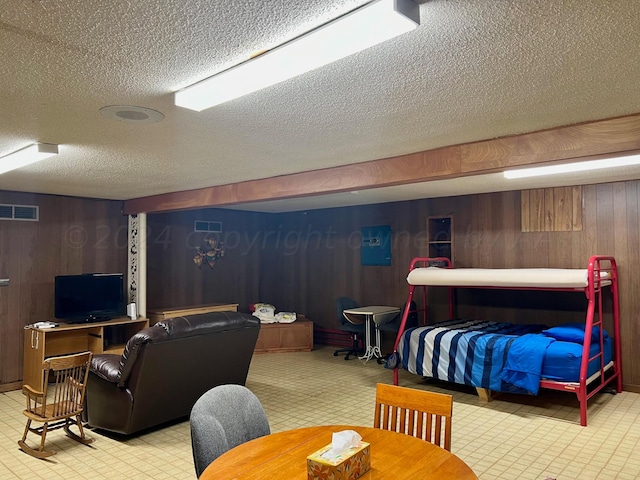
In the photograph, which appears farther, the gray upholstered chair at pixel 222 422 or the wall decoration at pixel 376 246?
the wall decoration at pixel 376 246

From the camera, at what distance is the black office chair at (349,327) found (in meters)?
7.13

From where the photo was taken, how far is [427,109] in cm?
264

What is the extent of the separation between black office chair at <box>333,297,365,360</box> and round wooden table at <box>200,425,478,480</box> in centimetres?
496

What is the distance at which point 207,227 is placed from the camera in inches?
311

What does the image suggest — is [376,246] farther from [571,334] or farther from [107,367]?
[107,367]

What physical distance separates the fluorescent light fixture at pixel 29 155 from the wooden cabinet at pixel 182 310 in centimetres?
328

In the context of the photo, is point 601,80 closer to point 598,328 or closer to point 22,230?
point 598,328

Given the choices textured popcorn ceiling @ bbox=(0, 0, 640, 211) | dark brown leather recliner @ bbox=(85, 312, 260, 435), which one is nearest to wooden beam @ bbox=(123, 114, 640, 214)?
textured popcorn ceiling @ bbox=(0, 0, 640, 211)

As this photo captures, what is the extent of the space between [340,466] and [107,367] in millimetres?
2924

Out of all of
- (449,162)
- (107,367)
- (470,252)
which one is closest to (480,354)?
(470,252)

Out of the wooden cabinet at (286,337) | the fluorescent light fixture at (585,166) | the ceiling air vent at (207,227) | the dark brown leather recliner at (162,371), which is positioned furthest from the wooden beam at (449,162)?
the wooden cabinet at (286,337)

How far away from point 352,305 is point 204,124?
17.0 feet

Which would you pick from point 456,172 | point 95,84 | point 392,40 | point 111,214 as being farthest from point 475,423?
point 111,214

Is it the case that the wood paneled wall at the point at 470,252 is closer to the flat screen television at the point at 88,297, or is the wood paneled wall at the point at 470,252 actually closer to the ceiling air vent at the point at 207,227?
the ceiling air vent at the point at 207,227
